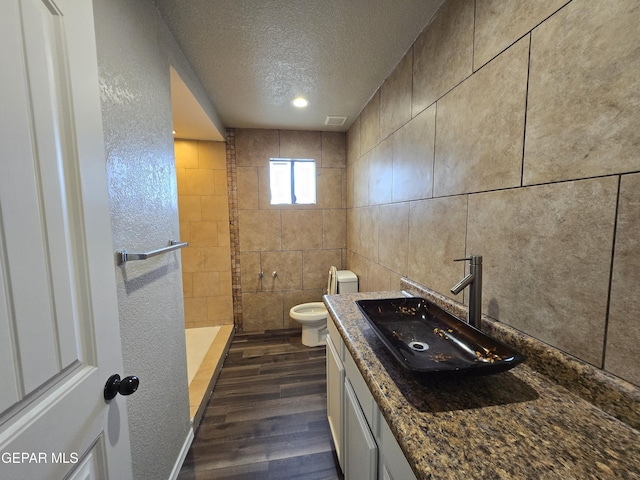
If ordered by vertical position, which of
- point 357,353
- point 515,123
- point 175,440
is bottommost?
point 175,440

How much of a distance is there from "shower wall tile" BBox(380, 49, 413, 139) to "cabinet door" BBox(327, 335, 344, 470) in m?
1.52

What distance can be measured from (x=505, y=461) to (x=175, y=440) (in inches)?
63.4

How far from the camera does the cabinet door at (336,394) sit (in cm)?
128

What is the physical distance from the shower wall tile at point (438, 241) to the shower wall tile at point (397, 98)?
62 cm

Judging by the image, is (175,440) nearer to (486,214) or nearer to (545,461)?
(545,461)

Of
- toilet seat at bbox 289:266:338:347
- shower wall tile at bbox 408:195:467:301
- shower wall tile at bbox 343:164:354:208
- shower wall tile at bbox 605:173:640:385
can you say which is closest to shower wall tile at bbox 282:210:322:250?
shower wall tile at bbox 343:164:354:208

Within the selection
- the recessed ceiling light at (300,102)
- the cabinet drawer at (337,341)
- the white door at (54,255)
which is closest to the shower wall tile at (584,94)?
the cabinet drawer at (337,341)

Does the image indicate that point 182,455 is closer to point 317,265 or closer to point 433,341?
point 433,341

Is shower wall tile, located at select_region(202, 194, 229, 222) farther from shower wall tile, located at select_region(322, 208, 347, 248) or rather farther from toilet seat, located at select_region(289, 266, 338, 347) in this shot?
toilet seat, located at select_region(289, 266, 338, 347)

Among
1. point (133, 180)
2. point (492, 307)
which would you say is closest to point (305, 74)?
point (133, 180)

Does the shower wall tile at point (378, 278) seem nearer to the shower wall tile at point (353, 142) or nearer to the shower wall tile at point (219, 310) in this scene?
the shower wall tile at point (353, 142)

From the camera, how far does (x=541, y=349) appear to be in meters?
0.80

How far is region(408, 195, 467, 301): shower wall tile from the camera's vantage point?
47.0 inches

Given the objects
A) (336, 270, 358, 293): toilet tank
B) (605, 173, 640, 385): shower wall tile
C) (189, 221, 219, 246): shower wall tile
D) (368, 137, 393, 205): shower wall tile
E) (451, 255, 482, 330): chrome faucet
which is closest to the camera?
(605, 173, 640, 385): shower wall tile
